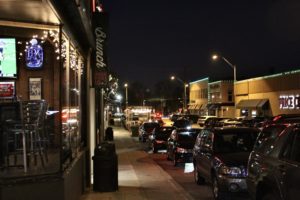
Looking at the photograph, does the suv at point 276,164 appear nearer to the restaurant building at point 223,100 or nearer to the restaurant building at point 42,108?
the restaurant building at point 42,108

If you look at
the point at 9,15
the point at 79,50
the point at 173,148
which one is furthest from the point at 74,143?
the point at 173,148

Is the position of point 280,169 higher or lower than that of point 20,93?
lower

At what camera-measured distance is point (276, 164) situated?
721 cm

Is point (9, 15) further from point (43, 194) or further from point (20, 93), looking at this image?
point (20, 93)

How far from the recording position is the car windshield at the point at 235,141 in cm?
1316

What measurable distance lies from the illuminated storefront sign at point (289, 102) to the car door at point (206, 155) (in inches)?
1261

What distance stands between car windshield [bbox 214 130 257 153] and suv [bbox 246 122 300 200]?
14.9ft

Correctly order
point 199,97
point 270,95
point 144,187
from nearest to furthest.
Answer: point 144,187
point 270,95
point 199,97

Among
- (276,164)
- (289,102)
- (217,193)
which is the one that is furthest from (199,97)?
(276,164)

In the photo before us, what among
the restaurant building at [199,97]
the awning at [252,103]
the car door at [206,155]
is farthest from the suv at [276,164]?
the restaurant building at [199,97]

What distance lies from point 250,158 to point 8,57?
5.23 metres

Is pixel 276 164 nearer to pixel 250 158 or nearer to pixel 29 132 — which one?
pixel 250 158

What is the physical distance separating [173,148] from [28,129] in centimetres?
1413

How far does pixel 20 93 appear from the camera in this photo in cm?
1422
